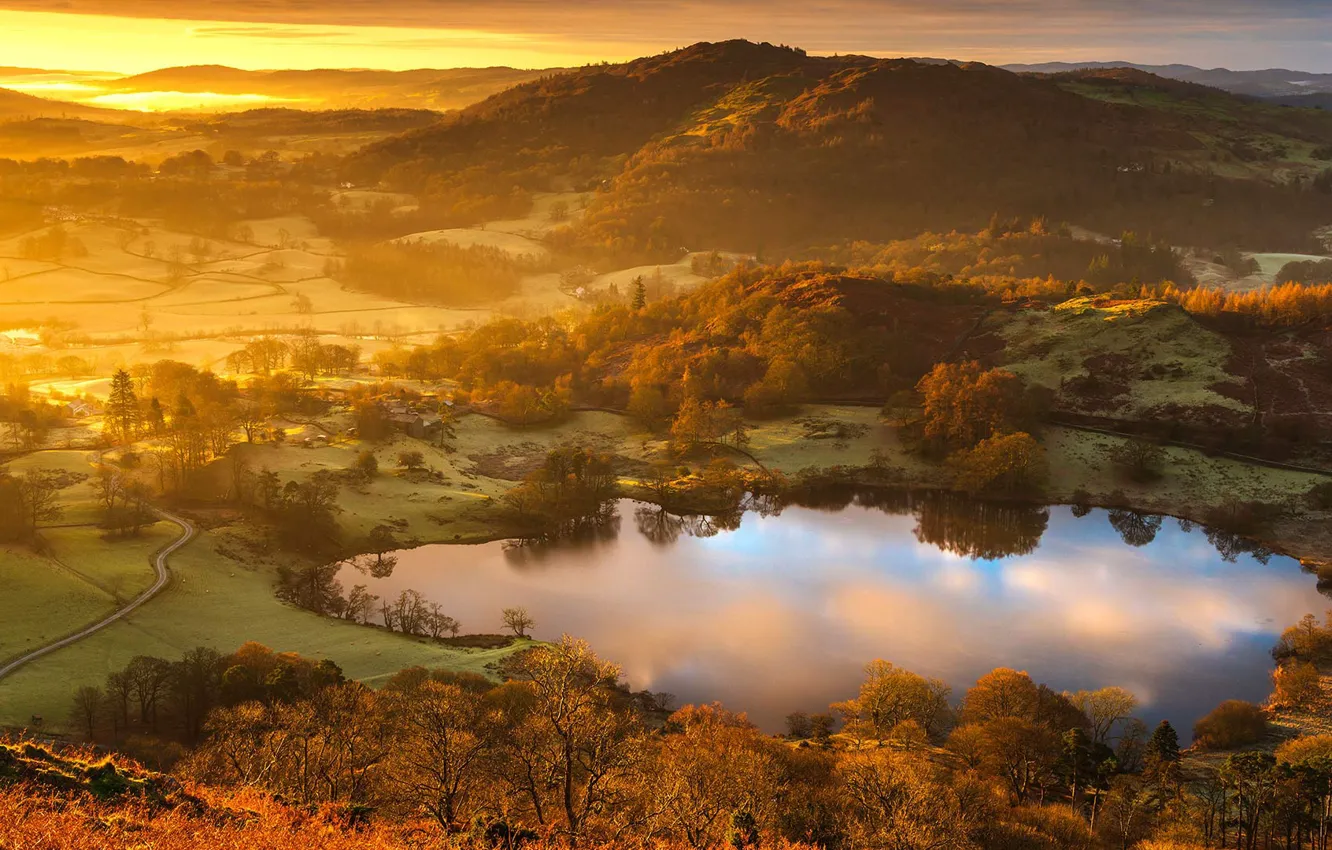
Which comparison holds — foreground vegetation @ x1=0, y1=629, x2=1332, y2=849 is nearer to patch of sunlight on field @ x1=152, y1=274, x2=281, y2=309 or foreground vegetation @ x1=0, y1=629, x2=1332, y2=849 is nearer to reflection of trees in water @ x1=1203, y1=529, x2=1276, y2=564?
reflection of trees in water @ x1=1203, y1=529, x2=1276, y2=564

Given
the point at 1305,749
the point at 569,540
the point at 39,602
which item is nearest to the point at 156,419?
the point at 39,602

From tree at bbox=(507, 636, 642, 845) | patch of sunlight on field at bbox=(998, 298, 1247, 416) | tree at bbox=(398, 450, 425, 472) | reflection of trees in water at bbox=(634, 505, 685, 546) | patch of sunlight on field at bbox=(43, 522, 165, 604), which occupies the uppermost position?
patch of sunlight on field at bbox=(998, 298, 1247, 416)

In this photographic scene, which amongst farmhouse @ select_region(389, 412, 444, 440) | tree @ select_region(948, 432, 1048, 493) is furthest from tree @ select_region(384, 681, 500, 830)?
tree @ select_region(948, 432, 1048, 493)

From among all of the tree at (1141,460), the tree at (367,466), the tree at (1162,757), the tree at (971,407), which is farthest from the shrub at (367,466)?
the tree at (1141,460)

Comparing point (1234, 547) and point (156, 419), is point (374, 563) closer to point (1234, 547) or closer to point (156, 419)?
point (156, 419)

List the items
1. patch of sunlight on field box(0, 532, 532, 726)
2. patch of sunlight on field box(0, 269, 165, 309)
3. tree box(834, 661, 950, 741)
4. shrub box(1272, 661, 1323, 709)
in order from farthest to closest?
patch of sunlight on field box(0, 269, 165, 309) → shrub box(1272, 661, 1323, 709) → tree box(834, 661, 950, 741) → patch of sunlight on field box(0, 532, 532, 726)

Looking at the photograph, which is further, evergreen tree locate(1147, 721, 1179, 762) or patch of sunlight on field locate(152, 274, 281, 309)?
patch of sunlight on field locate(152, 274, 281, 309)
